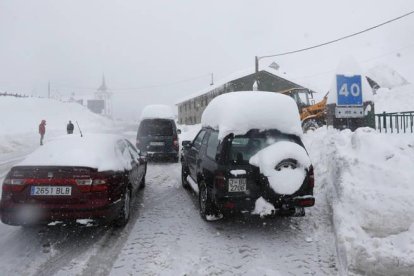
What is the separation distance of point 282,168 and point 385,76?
56.1 metres

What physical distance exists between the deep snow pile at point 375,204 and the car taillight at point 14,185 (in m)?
4.26

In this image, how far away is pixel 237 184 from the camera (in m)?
Answer: 5.09

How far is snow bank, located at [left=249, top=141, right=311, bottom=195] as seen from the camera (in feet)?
16.6

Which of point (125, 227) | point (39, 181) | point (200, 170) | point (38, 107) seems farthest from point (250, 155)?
point (38, 107)

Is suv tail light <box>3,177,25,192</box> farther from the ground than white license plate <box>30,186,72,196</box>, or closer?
farther from the ground

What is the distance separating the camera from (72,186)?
4750mm

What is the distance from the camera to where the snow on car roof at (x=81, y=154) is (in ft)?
16.3

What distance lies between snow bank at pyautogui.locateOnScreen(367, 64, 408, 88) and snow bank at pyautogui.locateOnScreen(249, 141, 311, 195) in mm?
53935

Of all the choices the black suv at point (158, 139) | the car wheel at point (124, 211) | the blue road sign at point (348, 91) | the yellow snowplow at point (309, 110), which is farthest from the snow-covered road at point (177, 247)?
the yellow snowplow at point (309, 110)

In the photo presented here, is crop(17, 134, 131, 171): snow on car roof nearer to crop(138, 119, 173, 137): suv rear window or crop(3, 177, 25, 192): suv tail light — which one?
crop(3, 177, 25, 192): suv tail light

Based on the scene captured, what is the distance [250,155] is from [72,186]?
2.60m

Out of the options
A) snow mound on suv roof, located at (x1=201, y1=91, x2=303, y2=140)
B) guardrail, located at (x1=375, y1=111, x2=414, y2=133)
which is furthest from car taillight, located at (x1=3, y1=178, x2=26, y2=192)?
guardrail, located at (x1=375, y1=111, x2=414, y2=133)

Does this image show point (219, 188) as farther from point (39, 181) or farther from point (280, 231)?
point (39, 181)

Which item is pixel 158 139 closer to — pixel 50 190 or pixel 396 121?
pixel 396 121
